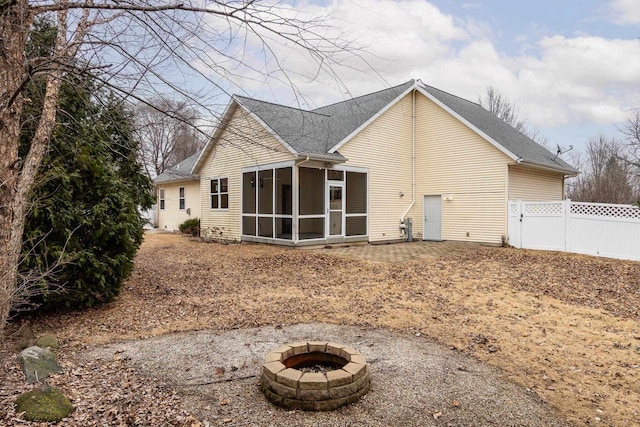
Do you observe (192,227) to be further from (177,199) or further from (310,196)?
(310,196)

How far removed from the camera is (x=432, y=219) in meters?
15.3

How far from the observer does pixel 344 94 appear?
11.0ft

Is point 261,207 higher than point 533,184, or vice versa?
point 533,184

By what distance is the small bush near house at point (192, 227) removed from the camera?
61.2ft

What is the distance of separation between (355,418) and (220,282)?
561cm

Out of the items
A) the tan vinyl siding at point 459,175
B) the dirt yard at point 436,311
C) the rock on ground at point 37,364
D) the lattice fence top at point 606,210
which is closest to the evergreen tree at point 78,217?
the dirt yard at point 436,311

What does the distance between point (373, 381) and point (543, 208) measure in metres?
11.1

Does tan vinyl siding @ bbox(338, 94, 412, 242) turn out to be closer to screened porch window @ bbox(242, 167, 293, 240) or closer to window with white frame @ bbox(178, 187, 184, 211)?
screened porch window @ bbox(242, 167, 293, 240)

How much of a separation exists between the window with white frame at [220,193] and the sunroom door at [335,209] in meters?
4.74

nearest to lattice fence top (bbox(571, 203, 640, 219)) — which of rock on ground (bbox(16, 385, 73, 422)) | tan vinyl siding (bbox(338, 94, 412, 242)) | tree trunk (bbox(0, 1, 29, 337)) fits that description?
tan vinyl siding (bbox(338, 94, 412, 242))

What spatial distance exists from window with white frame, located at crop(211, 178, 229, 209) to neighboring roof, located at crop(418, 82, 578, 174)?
30.1 feet

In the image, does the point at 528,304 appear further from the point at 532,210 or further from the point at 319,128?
the point at 319,128

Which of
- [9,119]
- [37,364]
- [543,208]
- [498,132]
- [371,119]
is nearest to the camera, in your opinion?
[9,119]

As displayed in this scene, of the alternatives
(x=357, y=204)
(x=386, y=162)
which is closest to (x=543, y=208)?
(x=386, y=162)
